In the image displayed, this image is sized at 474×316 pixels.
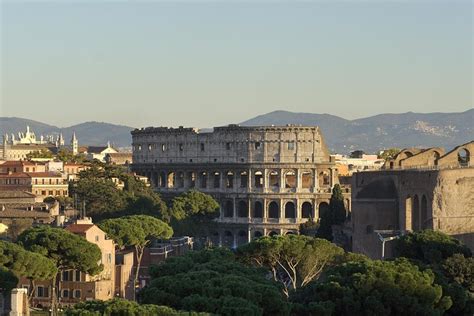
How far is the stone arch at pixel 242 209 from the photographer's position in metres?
145

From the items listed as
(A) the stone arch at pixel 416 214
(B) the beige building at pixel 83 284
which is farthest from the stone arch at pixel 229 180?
(B) the beige building at pixel 83 284

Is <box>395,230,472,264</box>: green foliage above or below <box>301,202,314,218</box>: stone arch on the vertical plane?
above

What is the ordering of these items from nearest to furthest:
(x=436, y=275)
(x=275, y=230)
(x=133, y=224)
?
(x=436, y=275) → (x=133, y=224) → (x=275, y=230)

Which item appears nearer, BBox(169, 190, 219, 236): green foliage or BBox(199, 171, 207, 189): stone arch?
BBox(169, 190, 219, 236): green foliage

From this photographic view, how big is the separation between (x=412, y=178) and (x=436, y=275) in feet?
100

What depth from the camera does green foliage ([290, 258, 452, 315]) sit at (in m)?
51.0

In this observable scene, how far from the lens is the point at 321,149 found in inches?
5733

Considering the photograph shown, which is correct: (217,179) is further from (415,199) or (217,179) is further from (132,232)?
(132,232)

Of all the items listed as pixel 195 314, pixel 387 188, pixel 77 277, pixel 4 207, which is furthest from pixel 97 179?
pixel 195 314

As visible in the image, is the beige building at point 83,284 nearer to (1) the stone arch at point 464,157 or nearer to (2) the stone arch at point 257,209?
(1) the stone arch at point 464,157

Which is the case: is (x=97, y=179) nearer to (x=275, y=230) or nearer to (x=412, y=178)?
(x=275, y=230)

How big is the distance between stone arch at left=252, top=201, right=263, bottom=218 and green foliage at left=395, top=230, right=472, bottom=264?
2959 inches

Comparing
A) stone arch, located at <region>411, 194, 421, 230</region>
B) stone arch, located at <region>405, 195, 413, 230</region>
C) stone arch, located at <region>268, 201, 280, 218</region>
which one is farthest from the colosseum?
stone arch, located at <region>411, 194, 421, 230</region>

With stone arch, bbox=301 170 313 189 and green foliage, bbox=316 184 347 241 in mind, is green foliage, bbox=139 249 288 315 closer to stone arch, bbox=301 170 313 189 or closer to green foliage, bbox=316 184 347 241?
green foliage, bbox=316 184 347 241
